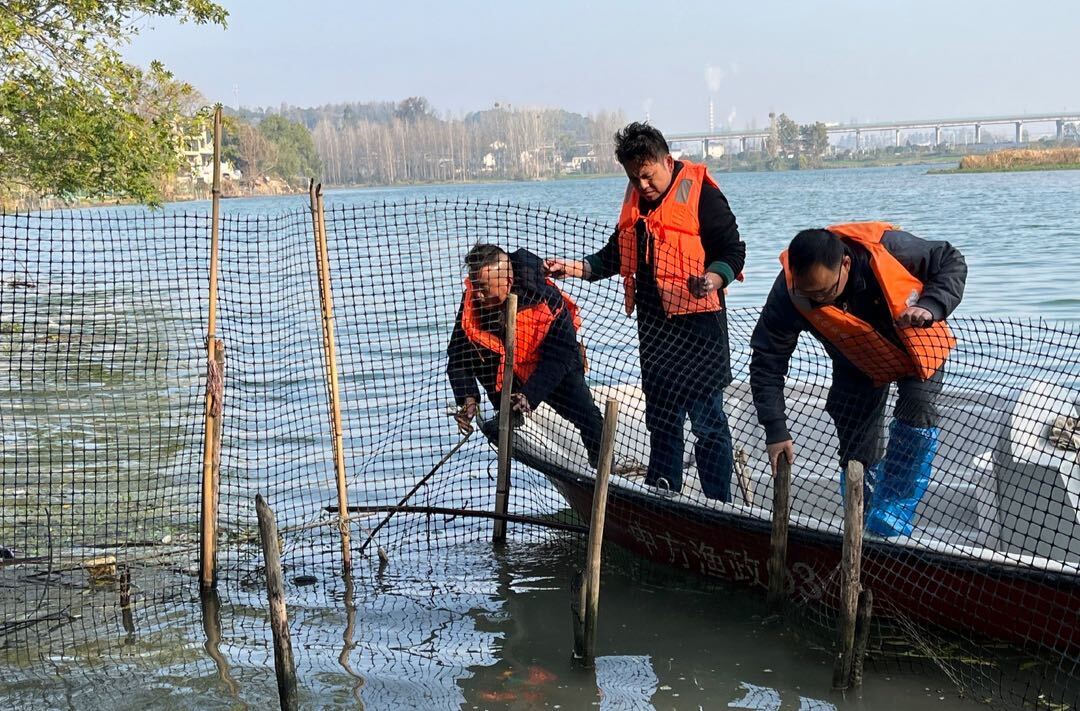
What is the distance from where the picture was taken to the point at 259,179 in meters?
98.4

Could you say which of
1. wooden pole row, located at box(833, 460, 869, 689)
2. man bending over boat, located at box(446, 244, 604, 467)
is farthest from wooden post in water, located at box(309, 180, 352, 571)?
wooden pole row, located at box(833, 460, 869, 689)

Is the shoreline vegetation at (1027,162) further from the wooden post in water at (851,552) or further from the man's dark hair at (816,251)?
the wooden post in water at (851,552)

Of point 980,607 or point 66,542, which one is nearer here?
point 980,607

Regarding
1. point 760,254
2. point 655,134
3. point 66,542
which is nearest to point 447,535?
point 66,542

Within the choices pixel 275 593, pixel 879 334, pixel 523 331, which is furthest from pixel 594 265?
pixel 275 593

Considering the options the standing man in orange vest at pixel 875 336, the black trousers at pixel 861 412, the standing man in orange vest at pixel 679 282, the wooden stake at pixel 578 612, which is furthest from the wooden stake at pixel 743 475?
the wooden stake at pixel 578 612

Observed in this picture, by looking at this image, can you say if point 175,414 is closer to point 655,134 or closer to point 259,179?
point 655,134

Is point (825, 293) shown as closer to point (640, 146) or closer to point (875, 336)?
point (875, 336)

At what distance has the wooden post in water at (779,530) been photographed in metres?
5.59

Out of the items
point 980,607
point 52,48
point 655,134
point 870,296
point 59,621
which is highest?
point 52,48

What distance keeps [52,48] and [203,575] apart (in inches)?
444

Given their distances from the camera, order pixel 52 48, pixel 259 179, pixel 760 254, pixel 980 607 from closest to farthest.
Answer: pixel 980 607 → pixel 52 48 → pixel 760 254 → pixel 259 179

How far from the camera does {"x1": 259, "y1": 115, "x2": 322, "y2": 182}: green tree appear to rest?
4006 inches

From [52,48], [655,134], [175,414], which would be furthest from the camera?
[52,48]
